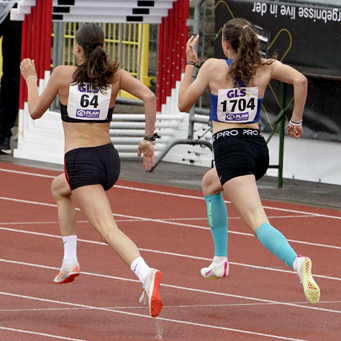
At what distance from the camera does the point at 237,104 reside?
6.43m

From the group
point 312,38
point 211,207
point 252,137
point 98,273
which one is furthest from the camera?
point 312,38

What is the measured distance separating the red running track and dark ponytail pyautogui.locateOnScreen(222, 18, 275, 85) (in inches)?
61.6

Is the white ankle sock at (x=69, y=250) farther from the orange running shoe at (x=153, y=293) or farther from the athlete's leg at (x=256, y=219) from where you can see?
the athlete's leg at (x=256, y=219)

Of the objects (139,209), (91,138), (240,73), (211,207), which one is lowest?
(139,209)

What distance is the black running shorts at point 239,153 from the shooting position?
21.0ft

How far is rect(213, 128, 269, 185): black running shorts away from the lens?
640cm

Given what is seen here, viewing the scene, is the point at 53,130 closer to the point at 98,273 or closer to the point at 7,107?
the point at 7,107

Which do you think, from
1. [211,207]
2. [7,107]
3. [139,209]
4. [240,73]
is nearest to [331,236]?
[139,209]

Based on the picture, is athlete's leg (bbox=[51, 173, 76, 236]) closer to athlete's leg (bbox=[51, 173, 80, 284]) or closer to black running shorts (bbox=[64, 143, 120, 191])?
athlete's leg (bbox=[51, 173, 80, 284])

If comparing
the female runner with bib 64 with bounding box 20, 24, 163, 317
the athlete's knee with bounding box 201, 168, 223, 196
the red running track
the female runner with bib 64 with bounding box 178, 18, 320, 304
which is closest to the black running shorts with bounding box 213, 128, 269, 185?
the female runner with bib 64 with bounding box 178, 18, 320, 304

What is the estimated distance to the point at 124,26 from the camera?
1898cm

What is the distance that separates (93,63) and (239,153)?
111cm

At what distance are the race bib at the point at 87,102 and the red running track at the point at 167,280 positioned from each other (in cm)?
126

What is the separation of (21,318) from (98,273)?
1.56 m
